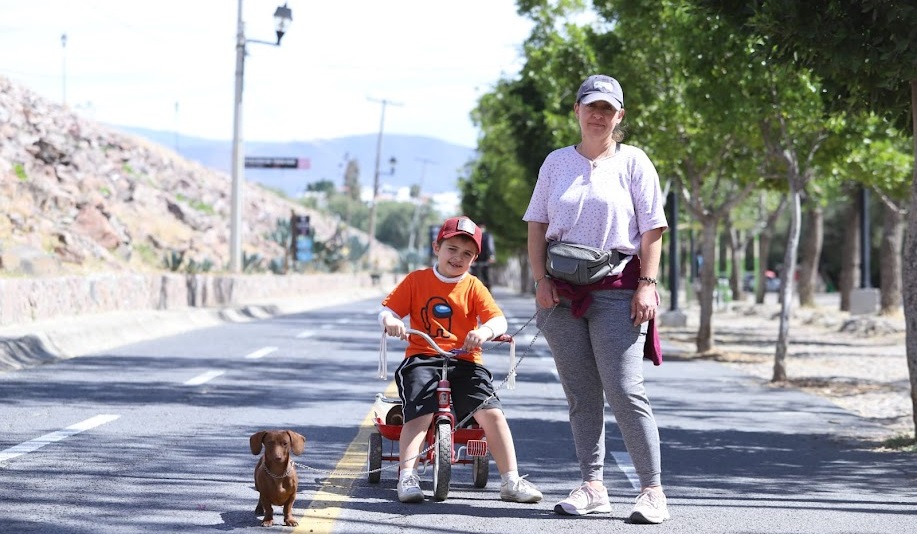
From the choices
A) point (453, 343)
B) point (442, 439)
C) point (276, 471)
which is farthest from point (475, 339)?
point (276, 471)

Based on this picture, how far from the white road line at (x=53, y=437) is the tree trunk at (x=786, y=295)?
29.3 ft

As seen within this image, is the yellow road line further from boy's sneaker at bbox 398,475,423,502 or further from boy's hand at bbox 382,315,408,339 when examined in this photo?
boy's hand at bbox 382,315,408,339

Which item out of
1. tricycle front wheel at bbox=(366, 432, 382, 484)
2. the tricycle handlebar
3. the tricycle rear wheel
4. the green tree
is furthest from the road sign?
the tricycle handlebar

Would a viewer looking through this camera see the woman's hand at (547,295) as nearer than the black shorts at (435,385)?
Yes

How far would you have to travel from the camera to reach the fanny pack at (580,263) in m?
6.54

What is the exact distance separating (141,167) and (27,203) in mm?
50290

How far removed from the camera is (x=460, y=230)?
702 cm

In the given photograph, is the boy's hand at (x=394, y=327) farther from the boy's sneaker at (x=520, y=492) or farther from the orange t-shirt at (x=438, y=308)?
the boy's sneaker at (x=520, y=492)

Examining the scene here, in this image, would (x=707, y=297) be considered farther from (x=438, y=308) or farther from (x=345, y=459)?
(x=438, y=308)

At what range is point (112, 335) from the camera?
21.0 m

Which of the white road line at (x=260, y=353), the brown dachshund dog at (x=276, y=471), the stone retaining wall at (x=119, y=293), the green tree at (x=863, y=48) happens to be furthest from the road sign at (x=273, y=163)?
the brown dachshund dog at (x=276, y=471)

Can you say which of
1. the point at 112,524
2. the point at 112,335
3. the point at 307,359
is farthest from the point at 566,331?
the point at 112,335

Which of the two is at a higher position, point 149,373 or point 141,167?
point 141,167

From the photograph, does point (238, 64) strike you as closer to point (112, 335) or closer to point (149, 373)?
point (112, 335)
